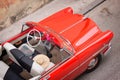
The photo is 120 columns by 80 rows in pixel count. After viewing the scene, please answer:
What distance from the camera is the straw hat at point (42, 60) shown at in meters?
6.85

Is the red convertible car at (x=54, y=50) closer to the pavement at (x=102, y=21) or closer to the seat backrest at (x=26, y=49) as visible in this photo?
the seat backrest at (x=26, y=49)

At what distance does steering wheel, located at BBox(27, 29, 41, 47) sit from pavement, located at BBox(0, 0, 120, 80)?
1524 mm

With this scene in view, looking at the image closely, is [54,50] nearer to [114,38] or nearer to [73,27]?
[73,27]

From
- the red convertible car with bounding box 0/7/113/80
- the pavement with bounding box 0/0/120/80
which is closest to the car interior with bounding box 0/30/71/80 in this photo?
the red convertible car with bounding box 0/7/113/80

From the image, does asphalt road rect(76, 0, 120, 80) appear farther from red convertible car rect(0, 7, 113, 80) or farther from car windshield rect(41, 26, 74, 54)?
car windshield rect(41, 26, 74, 54)

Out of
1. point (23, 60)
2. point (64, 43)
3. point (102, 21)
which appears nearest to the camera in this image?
point (23, 60)

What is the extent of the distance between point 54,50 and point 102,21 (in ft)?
10.1

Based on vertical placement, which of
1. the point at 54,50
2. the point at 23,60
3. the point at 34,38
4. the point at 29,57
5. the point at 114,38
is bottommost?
the point at 114,38

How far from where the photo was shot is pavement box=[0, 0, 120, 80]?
8.07 meters

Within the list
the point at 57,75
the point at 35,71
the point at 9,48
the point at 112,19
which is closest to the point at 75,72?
the point at 57,75

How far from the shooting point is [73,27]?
7.83 m

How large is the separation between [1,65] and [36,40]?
3.50ft

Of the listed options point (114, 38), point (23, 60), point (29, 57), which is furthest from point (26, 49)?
point (114, 38)

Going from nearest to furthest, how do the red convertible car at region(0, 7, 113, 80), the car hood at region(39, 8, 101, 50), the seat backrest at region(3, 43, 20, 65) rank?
the red convertible car at region(0, 7, 113, 80)
the seat backrest at region(3, 43, 20, 65)
the car hood at region(39, 8, 101, 50)
